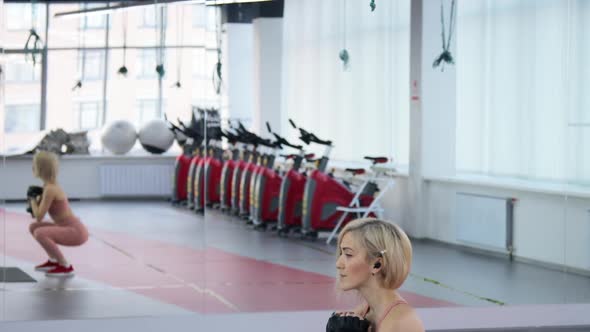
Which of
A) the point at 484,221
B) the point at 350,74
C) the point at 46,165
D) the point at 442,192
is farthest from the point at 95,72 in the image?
the point at 484,221

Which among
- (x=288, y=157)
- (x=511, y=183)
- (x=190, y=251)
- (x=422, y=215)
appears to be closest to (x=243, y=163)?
(x=288, y=157)

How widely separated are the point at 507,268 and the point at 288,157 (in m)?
1.58

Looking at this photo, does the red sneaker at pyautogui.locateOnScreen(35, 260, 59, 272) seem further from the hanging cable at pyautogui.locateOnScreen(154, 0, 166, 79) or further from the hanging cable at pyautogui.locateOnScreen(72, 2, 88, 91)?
the hanging cable at pyautogui.locateOnScreen(154, 0, 166, 79)

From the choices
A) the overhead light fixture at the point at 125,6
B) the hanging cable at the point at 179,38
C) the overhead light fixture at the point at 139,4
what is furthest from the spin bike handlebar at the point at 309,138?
the overhead light fixture at the point at 125,6

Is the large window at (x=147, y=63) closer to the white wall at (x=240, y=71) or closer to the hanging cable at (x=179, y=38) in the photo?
the hanging cable at (x=179, y=38)

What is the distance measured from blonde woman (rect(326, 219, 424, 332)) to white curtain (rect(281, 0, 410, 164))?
3.41 m

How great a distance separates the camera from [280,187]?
24.0 ft

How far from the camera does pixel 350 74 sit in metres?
6.18

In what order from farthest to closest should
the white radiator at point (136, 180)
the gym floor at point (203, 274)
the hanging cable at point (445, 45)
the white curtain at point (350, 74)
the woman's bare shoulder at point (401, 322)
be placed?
the hanging cable at point (445, 45)
the white curtain at point (350, 74)
the white radiator at point (136, 180)
the gym floor at point (203, 274)
the woman's bare shoulder at point (401, 322)

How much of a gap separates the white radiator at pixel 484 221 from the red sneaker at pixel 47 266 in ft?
7.98

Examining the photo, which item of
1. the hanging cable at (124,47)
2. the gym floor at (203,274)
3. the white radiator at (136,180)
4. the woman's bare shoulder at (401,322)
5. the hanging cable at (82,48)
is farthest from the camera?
the white radiator at (136,180)

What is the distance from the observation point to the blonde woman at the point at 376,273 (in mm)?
2586

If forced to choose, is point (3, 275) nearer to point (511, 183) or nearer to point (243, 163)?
point (243, 163)

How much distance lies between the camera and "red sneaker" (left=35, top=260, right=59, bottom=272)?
5.54m
